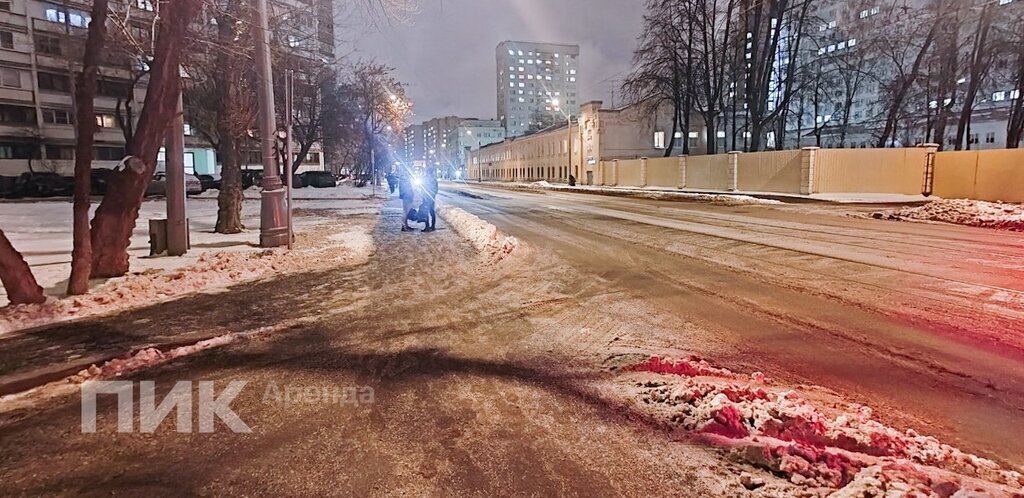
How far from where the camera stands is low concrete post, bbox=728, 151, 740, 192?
35625mm

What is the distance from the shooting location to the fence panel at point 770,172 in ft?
102

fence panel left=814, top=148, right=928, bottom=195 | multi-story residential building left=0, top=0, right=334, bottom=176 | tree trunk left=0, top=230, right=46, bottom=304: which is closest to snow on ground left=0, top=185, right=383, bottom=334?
tree trunk left=0, top=230, right=46, bottom=304

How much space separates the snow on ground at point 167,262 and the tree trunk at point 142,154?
1.42 feet

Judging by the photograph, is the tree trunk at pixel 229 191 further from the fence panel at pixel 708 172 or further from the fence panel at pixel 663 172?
the fence panel at pixel 663 172

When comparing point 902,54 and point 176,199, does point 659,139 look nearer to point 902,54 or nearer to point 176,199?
point 902,54

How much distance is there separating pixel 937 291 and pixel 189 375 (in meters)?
8.37

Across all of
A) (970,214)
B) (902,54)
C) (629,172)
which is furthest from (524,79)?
(970,214)

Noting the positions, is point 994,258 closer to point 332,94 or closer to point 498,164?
point 332,94

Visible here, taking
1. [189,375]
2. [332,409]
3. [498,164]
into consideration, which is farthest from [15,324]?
[498,164]

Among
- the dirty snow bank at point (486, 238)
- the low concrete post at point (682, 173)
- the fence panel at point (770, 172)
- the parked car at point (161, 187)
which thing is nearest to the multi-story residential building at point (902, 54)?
the fence panel at point (770, 172)

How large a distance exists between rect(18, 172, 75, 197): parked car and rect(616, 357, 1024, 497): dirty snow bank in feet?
132

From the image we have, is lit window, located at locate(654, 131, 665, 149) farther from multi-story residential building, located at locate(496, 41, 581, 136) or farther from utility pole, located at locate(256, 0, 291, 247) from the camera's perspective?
multi-story residential building, located at locate(496, 41, 581, 136)

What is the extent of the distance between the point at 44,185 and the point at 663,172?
41.1 m

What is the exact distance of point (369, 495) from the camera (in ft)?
9.16
